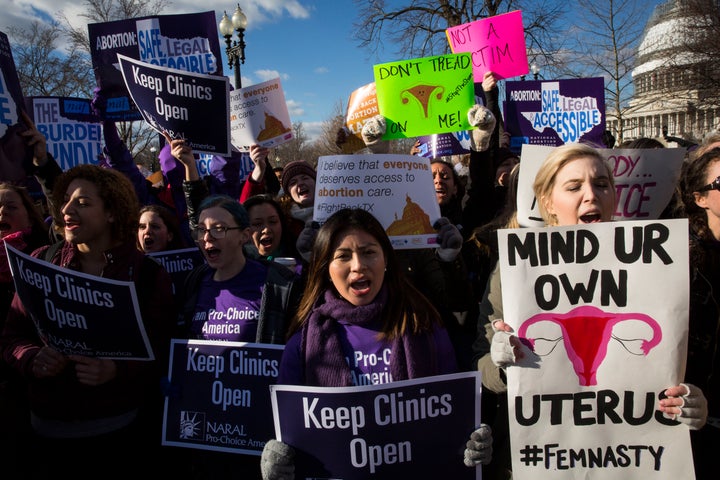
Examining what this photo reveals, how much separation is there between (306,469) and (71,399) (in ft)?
4.35

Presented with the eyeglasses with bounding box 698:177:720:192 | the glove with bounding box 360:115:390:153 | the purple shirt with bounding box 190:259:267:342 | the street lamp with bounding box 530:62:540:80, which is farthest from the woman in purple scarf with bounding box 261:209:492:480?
the street lamp with bounding box 530:62:540:80

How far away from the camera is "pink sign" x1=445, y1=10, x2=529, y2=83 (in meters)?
5.15

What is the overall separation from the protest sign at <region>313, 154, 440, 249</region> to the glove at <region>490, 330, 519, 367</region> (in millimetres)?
1102

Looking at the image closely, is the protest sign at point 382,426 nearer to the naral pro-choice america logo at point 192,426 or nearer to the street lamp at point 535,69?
the naral pro-choice america logo at point 192,426

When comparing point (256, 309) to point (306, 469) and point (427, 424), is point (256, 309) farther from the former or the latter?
point (427, 424)

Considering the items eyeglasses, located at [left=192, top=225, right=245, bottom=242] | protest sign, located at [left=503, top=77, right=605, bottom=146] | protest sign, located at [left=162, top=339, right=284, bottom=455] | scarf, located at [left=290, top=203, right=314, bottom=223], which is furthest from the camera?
protest sign, located at [left=503, top=77, right=605, bottom=146]

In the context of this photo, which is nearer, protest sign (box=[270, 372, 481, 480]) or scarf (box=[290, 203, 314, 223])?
protest sign (box=[270, 372, 481, 480])

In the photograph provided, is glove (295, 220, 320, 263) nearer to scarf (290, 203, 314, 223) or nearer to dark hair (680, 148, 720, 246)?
scarf (290, 203, 314, 223)

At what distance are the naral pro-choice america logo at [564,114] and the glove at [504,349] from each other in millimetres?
5743

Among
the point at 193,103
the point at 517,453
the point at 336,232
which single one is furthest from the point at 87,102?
the point at 517,453

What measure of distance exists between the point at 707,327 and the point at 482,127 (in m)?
2.02

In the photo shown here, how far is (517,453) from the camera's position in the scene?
198 cm

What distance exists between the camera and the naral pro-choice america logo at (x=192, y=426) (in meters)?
2.66

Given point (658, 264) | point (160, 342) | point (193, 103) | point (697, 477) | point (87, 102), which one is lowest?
point (697, 477)
